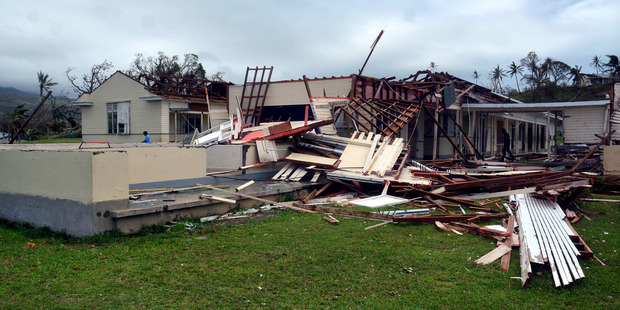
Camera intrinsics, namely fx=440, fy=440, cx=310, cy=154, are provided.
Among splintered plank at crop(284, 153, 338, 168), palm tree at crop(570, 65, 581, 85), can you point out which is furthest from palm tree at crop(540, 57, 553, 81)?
splintered plank at crop(284, 153, 338, 168)

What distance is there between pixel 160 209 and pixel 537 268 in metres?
5.67

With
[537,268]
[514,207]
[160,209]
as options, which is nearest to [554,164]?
[514,207]

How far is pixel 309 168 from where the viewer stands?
12211 millimetres

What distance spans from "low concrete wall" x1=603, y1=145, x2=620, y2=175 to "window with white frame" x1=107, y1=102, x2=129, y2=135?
2273 cm

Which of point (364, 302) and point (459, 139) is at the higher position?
point (459, 139)

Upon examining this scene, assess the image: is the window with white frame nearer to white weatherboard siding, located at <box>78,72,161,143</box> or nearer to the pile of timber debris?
white weatherboard siding, located at <box>78,72,161,143</box>

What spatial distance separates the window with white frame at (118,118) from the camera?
25.1 meters

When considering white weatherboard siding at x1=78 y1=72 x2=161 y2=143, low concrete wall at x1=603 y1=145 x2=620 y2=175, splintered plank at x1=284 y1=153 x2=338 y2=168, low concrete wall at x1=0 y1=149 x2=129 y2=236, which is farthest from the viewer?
white weatherboard siding at x1=78 y1=72 x2=161 y2=143

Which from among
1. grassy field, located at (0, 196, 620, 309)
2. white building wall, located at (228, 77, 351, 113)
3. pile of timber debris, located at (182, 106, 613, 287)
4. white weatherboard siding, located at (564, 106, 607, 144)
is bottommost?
grassy field, located at (0, 196, 620, 309)

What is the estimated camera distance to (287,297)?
4.53 metres

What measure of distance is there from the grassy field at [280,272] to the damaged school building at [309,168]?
14.3 inches

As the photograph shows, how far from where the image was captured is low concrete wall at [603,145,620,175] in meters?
13.4

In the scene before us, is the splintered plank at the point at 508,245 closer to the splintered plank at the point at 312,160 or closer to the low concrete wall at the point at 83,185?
the low concrete wall at the point at 83,185

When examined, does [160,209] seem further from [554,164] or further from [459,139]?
[459,139]
